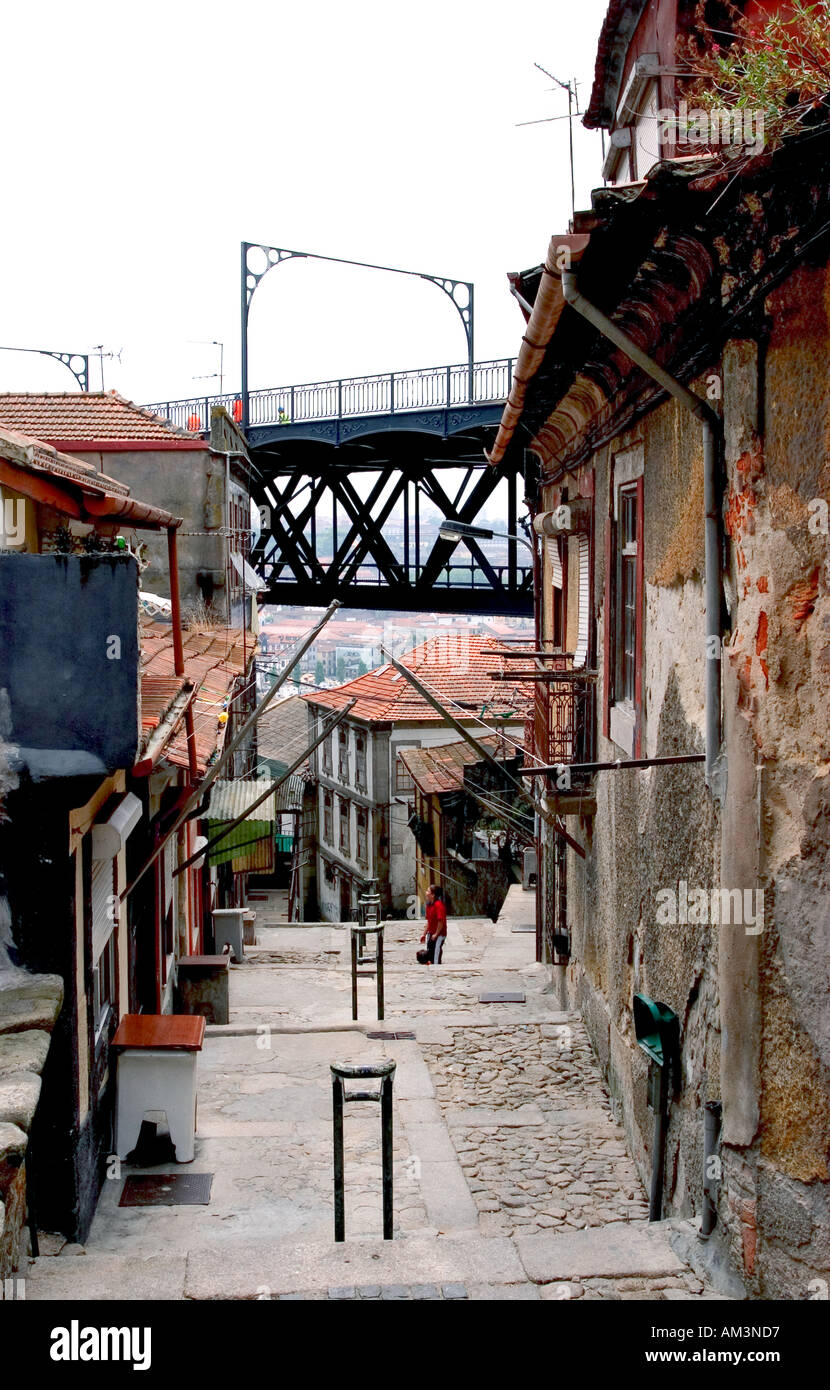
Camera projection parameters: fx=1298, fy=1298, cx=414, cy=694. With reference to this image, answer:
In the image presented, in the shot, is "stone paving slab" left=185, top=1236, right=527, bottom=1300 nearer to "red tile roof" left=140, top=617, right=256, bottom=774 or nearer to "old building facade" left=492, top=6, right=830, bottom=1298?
"old building facade" left=492, top=6, right=830, bottom=1298

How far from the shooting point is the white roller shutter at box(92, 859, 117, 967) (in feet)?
23.7

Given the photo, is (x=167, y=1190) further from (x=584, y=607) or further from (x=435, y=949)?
(x=435, y=949)

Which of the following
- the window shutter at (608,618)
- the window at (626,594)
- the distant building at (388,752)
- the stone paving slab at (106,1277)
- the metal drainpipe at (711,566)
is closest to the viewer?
the stone paving slab at (106,1277)

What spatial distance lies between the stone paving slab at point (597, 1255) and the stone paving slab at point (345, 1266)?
107 mm

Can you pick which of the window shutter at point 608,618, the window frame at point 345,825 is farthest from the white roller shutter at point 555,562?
the window frame at point 345,825

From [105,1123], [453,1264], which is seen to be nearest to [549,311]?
[453,1264]

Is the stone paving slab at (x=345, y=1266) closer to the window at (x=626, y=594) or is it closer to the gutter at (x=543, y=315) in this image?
the window at (x=626, y=594)

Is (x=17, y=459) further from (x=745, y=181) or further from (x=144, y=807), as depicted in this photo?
(x=144, y=807)

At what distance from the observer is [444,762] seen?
1169 inches

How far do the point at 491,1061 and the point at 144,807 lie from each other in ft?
11.3

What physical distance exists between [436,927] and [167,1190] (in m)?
10.6


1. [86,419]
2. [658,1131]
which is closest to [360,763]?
[86,419]

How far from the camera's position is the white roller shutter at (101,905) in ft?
23.7

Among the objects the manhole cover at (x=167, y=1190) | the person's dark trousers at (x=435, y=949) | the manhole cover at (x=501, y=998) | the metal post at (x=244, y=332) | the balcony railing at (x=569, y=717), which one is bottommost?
the person's dark trousers at (x=435, y=949)
